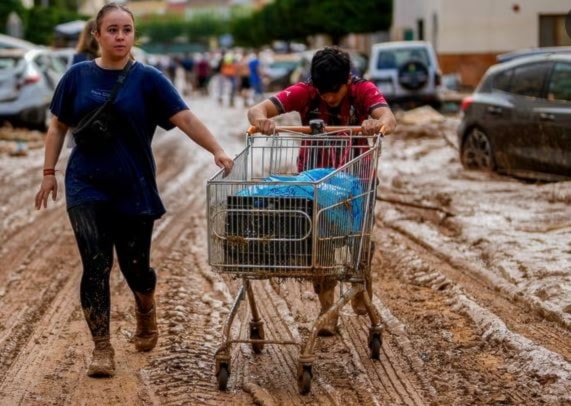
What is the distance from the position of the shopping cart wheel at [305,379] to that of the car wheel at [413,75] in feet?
84.8

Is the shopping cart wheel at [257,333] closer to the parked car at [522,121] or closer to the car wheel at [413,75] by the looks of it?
the parked car at [522,121]

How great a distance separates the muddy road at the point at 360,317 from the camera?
6496 millimetres

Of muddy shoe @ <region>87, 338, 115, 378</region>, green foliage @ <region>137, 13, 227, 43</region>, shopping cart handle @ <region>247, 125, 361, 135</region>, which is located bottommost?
green foliage @ <region>137, 13, 227, 43</region>

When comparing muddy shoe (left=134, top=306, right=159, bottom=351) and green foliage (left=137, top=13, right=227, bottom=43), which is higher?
muddy shoe (left=134, top=306, right=159, bottom=351)

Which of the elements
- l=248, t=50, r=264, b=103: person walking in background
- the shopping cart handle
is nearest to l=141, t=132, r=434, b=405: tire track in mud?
the shopping cart handle

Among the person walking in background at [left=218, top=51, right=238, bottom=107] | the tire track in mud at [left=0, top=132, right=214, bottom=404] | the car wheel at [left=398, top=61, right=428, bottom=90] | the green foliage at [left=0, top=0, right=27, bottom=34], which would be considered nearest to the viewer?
the tire track in mud at [left=0, top=132, right=214, bottom=404]

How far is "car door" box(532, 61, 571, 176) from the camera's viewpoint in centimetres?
1445

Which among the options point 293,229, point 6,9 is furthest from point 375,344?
point 6,9

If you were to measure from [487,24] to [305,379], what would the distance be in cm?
3736

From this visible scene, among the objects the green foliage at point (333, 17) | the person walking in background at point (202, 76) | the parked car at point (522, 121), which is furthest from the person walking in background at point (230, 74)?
the parked car at point (522, 121)

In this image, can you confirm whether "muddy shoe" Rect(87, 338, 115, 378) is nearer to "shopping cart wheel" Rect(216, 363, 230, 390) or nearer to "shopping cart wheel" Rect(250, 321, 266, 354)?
"shopping cart wheel" Rect(216, 363, 230, 390)

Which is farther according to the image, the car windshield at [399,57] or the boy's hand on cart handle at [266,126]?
the car windshield at [399,57]

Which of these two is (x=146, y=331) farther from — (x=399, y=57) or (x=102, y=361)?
(x=399, y=57)

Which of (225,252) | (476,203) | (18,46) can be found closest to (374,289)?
(225,252)
